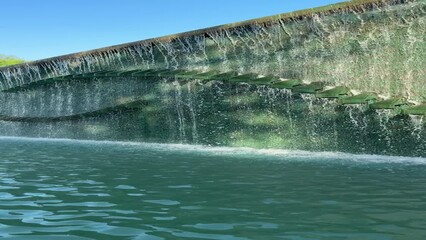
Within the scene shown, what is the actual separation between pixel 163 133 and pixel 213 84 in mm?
3255

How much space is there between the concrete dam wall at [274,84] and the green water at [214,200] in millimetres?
3096

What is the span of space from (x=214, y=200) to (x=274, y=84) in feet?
30.8

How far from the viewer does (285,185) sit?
808 cm

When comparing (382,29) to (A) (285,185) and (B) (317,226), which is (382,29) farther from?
(B) (317,226)

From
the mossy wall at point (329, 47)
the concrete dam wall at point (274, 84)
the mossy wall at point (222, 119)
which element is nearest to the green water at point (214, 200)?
the mossy wall at point (222, 119)

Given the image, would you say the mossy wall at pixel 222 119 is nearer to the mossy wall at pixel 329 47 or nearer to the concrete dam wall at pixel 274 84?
the concrete dam wall at pixel 274 84

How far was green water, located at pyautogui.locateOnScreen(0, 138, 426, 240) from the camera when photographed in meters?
5.22

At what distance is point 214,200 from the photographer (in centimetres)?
682

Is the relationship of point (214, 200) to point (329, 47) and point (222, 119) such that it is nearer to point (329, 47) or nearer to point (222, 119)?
point (329, 47)

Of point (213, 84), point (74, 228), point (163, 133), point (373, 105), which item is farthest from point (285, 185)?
point (163, 133)

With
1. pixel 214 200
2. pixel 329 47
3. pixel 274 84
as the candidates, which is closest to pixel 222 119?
pixel 274 84

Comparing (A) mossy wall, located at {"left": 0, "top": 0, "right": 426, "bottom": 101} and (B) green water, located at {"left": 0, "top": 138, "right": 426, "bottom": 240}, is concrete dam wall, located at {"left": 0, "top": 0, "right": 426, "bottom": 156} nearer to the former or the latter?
(A) mossy wall, located at {"left": 0, "top": 0, "right": 426, "bottom": 101}

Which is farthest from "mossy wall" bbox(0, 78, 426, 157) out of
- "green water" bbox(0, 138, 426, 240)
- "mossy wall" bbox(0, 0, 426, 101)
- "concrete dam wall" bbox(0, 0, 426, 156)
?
"green water" bbox(0, 138, 426, 240)

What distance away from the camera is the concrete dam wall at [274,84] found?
14047 millimetres
